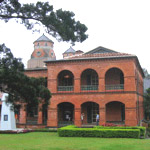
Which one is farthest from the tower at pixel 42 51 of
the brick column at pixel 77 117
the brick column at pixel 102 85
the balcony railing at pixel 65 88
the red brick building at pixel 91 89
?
the brick column at pixel 102 85

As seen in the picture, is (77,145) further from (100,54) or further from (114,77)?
(114,77)

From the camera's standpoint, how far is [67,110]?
1138 inches

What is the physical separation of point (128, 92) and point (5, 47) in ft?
52.2

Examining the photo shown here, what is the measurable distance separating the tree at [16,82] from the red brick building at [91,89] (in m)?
13.7

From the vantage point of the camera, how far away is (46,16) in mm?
10891

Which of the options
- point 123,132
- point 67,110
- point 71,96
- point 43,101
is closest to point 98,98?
point 71,96

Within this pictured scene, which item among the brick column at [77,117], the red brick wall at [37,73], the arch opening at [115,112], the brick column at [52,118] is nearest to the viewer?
the brick column at [77,117]

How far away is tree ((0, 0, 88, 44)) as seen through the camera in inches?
429

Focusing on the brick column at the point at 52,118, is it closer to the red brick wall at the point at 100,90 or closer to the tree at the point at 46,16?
the red brick wall at the point at 100,90

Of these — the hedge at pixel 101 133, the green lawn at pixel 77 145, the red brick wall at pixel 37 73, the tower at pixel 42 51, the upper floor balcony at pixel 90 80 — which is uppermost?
the tower at pixel 42 51

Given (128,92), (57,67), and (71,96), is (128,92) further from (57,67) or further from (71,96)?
(57,67)

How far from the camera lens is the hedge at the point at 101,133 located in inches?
731

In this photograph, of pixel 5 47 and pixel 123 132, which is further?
pixel 123 132

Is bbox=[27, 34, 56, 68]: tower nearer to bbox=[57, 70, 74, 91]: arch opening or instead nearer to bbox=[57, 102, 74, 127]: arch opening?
bbox=[57, 70, 74, 91]: arch opening
